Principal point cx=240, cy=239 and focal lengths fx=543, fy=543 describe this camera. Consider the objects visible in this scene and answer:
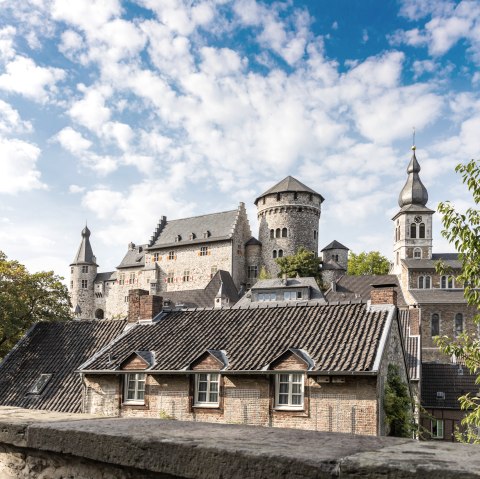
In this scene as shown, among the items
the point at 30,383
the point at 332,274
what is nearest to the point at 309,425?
the point at 30,383

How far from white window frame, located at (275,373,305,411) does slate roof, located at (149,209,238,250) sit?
68491mm

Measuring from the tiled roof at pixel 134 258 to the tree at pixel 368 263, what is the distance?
3763 centimetres

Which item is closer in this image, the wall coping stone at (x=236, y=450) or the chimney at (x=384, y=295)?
the wall coping stone at (x=236, y=450)

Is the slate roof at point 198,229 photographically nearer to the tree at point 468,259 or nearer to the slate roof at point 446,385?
the slate roof at point 446,385

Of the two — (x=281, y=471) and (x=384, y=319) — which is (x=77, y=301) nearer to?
(x=384, y=319)

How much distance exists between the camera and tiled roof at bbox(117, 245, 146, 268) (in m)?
99.6

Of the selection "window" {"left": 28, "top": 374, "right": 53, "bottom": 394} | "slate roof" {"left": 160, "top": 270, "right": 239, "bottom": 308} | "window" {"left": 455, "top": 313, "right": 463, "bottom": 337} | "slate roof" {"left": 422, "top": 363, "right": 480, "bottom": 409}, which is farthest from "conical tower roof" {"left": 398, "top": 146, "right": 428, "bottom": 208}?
"window" {"left": 28, "top": 374, "right": 53, "bottom": 394}

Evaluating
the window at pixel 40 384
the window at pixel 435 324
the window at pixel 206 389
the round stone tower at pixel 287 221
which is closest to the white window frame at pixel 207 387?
the window at pixel 206 389

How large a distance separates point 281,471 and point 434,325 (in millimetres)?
68969

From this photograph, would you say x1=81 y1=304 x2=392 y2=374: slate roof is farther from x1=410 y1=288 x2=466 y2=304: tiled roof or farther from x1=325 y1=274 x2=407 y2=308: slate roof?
x1=410 y1=288 x2=466 y2=304: tiled roof

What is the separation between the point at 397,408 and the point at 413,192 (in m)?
75.1

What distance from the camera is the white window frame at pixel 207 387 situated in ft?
61.6

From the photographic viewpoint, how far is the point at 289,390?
17.8 meters

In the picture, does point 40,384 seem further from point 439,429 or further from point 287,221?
point 287,221
